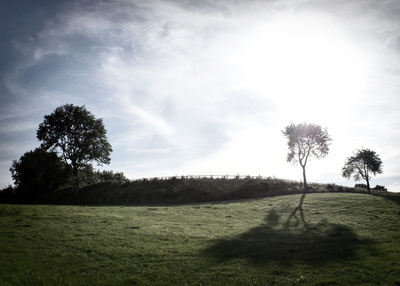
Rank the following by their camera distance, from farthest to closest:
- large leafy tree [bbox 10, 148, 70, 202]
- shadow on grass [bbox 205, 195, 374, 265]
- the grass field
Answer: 1. large leafy tree [bbox 10, 148, 70, 202]
2. shadow on grass [bbox 205, 195, 374, 265]
3. the grass field

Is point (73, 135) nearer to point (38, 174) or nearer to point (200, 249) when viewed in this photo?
point (38, 174)

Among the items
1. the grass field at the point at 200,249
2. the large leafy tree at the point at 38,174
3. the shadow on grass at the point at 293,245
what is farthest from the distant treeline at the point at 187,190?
the shadow on grass at the point at 293,245

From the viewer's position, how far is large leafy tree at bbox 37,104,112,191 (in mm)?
61656

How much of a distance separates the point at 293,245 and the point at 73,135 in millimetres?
62875

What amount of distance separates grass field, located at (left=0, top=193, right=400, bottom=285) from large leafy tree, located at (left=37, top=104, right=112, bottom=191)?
35.2 meters

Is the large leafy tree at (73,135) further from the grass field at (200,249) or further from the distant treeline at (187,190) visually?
the grass field at (200,249)

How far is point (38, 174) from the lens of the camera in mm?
59375

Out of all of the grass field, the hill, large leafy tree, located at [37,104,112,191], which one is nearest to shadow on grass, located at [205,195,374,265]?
the grass field

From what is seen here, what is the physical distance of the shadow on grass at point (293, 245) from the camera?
616 inches

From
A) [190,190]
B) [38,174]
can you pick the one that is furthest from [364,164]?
[38,174]

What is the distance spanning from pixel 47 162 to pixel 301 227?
63.9 meters

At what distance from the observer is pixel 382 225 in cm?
2286

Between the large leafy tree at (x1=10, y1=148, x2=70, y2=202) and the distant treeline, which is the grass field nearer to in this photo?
the distant treeline

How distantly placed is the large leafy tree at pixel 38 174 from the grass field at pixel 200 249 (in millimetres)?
36481
